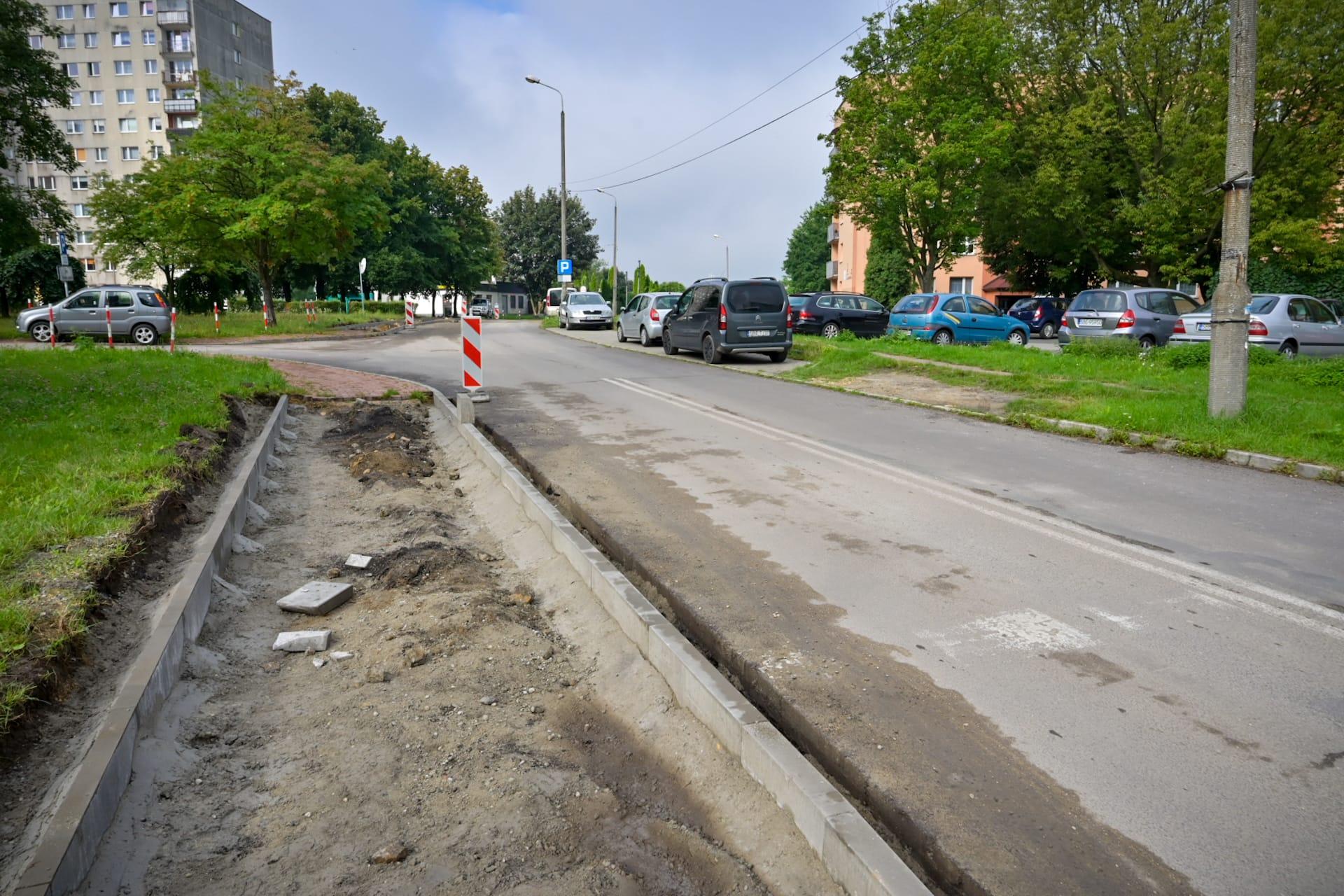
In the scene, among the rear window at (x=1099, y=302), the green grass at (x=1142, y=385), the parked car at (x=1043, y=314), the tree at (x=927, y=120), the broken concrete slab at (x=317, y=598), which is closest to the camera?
the broken concrete slab at (x=317, y=598)

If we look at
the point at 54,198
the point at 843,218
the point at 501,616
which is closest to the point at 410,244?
the point at 843,218

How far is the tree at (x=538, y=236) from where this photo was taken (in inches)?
3455

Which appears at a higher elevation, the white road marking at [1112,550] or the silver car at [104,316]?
the silver car at [104,316]

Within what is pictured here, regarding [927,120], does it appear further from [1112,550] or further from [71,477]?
[71,477]

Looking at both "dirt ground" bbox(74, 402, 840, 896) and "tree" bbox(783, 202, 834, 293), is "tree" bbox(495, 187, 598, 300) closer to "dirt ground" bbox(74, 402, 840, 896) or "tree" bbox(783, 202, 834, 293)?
"tree" bbox(783, 202, 834, 293)

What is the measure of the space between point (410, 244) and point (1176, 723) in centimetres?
6180

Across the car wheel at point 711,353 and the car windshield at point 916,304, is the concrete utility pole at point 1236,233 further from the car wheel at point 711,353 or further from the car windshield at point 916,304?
the car windshield at point 916,304

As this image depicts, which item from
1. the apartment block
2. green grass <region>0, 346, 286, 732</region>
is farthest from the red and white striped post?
the apartment block

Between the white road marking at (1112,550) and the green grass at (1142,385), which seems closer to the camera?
the white road marking at (1112,550)

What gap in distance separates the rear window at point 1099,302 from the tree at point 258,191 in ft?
78.5

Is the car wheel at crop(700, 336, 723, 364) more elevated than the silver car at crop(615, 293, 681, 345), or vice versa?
the silver car at crop(615, 293, 681, 345)

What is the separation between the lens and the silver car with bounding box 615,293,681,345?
2556cm

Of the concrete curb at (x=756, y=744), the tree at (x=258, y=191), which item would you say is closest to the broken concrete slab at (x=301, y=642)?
the concrete curb at (x=756, y=744)

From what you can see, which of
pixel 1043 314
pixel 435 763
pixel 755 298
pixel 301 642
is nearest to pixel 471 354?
pixel 301 642
